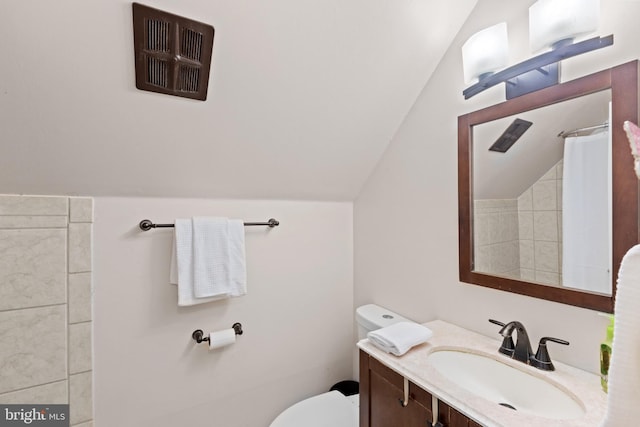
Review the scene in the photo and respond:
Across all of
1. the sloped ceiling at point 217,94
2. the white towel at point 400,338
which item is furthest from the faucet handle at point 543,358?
the sloped ceiling at point 217,94

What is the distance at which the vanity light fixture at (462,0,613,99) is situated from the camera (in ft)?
2.88

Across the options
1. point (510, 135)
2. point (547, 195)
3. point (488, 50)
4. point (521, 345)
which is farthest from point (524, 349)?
point (488, 50)

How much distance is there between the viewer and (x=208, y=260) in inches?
58.2

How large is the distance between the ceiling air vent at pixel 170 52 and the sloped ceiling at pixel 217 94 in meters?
0.03

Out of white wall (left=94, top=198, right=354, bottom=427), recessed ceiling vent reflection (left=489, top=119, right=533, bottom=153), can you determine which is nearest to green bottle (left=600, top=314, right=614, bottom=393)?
recessed ceiling vent reflection (left=489, top=119, right=533, bottom=153)

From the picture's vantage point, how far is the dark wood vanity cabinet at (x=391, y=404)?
0.86m

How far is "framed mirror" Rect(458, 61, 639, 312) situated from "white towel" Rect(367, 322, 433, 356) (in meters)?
0.35

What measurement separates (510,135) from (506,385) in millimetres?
938

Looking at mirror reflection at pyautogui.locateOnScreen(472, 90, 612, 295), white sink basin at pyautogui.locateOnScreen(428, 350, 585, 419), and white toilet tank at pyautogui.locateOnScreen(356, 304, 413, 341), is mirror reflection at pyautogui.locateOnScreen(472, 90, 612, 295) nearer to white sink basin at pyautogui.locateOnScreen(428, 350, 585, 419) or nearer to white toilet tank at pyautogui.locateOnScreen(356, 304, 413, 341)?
white sink basin at pyautogui.locateOnScreen(428, 350, 585, 419)

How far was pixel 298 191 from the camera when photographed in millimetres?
1803

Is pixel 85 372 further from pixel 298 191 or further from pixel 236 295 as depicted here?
pixel 298 191

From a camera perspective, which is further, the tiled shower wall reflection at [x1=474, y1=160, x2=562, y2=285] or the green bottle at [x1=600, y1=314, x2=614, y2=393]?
the tiled shower wall reflection at [x1=474, y1=160, x2=562, y2=285]

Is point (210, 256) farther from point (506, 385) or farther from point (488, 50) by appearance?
point (488, 50)

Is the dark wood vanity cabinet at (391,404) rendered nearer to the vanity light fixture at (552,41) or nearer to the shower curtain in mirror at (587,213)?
the shower curtain in mirror at (587,213)
